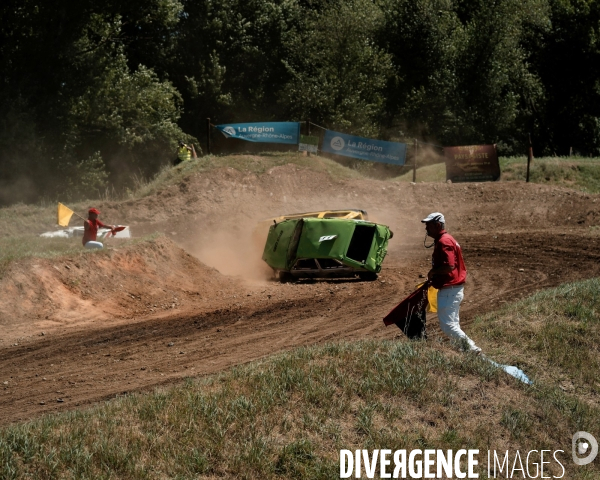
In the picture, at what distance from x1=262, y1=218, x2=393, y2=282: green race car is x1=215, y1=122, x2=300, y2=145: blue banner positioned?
A: 1462 cm

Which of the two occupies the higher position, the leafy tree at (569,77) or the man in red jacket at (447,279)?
the leafy tree at (569,77)

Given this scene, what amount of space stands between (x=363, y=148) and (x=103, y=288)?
18.7 m

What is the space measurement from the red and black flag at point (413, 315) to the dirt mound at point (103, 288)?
7043mm

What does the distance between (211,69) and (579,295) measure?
40.3 m

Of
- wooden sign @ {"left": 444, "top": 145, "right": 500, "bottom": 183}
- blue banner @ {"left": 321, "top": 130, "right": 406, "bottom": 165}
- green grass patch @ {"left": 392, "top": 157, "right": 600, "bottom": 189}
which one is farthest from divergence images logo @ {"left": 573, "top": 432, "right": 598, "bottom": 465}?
blue banner @ {"left": 321, "top": 130, "right": 406, "bottom": 165}

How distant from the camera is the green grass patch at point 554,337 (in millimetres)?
10836

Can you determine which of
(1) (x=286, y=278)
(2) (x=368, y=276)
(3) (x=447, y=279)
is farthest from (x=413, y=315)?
(1) (x=286, y=278)

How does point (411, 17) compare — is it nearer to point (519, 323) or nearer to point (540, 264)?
point (540, 264)

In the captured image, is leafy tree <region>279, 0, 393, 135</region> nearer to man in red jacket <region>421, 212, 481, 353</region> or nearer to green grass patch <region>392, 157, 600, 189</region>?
green grass patch <region>392, 157, 600, 189</region>

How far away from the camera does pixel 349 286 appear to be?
61.0 feet

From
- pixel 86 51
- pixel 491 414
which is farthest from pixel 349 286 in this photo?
pixel 86 51

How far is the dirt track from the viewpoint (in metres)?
12.2

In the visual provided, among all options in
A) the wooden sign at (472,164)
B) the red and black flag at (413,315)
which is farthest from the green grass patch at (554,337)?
the wooden sign at (472,164)

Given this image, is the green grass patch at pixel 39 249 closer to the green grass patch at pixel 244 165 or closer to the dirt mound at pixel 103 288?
the dirt mound at pixel 103 288
